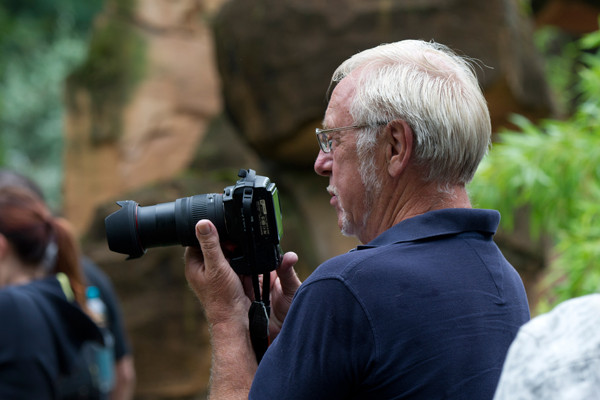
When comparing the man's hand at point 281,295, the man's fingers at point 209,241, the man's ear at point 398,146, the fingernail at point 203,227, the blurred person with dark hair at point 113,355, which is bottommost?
the blurred person with dark hair at point 113,355

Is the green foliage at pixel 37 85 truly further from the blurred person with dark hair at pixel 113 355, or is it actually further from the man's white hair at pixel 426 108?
the man's white hair at pixel 426 108

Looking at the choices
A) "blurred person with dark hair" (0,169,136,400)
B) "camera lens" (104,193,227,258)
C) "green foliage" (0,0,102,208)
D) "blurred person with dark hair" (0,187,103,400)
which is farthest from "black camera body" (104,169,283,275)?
"green foliage" (0,0,102,208)

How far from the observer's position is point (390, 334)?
1314mm

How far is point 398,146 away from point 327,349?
0.45 m

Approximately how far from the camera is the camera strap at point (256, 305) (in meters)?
1.63

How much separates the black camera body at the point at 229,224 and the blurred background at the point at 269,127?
1.51 meters

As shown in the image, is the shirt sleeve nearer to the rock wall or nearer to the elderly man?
the elderly man

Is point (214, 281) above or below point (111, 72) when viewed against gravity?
below

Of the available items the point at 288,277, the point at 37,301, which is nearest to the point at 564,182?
the point at 288,277

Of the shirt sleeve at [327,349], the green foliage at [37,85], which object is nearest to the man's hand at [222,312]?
the shirt sleeve at [327,349]

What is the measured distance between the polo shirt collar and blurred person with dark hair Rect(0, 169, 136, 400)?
1.94 m

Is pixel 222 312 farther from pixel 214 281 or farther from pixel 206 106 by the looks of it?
pixel 206 106

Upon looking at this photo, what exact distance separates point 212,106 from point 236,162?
0.89 metres

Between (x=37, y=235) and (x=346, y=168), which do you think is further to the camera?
(x=37, y=235)
